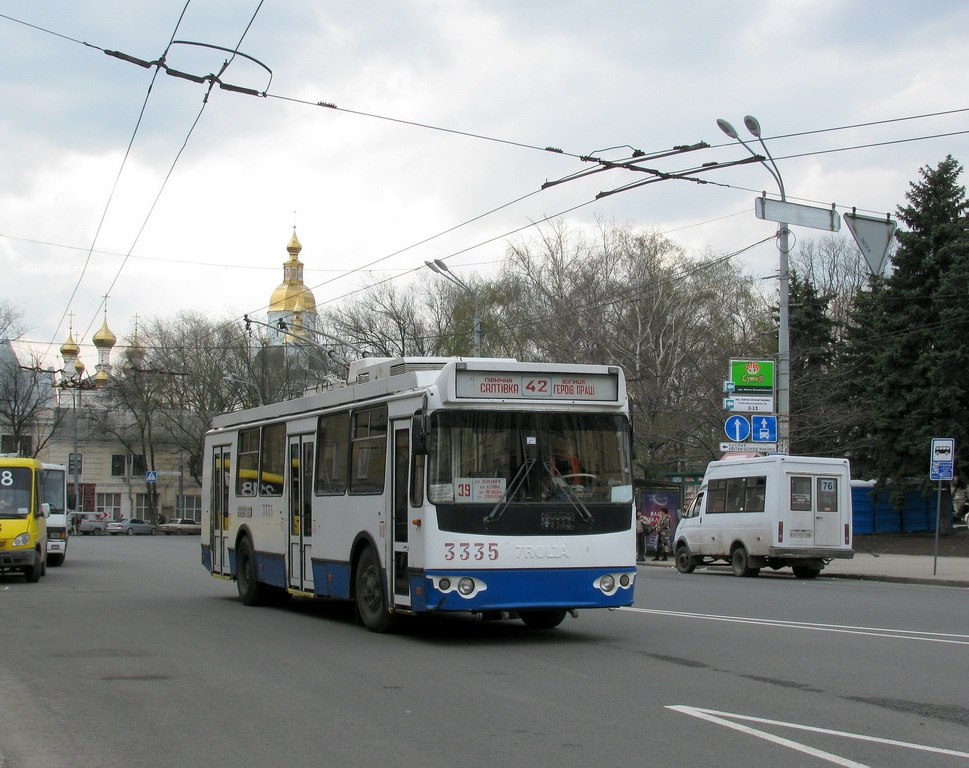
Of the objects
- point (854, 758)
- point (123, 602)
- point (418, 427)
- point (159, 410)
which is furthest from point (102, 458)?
point (854, 758)

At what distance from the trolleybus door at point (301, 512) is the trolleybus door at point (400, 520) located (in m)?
2.63

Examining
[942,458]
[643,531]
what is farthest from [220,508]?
[643,531]

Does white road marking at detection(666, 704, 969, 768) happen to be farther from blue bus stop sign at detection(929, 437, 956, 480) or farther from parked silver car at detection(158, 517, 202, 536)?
parked silver car at detection(158, 517, 202, 536)

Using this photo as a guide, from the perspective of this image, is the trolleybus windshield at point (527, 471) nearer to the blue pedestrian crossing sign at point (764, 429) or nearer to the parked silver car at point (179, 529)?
the blue pedestrian crossing sign at point (764, 429)

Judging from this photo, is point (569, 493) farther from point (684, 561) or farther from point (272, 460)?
point (684, 561)

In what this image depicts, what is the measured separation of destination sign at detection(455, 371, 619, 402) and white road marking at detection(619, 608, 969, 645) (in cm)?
370

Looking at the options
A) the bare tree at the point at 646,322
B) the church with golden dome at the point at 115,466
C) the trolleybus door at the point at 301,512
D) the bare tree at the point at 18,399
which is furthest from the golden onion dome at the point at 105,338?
the trolleybus door at the point at 301,512

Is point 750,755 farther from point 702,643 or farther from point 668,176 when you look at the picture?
point 668,176

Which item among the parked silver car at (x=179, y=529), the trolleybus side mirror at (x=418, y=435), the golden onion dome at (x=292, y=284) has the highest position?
the golden onion dome at (x=292, y=284)

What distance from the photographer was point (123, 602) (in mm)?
17359

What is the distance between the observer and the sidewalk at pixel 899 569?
23812 millimetres

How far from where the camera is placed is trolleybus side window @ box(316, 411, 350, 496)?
1381 cm

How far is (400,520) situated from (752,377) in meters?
18.4

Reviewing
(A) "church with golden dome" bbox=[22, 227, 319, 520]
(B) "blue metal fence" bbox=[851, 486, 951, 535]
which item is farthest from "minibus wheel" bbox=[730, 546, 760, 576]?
(A) "church with golden dome" bbox=[22, 227, 319, 520]
